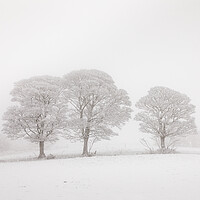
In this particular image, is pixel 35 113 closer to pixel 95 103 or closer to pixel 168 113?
pixel 95 103

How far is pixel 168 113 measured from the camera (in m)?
35.0

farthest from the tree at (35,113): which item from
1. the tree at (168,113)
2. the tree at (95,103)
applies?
the tree at (168,113)

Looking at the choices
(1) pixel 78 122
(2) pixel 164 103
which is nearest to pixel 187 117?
(2) pixel 164 103

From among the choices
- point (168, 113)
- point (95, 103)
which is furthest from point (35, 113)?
point (168, 113)

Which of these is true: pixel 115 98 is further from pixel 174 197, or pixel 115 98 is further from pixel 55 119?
pixel 174 197

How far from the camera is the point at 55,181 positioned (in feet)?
46.7

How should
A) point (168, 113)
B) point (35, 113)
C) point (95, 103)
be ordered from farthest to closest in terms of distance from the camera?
point (168, 113)
point (95, 103)
point (35, 113)

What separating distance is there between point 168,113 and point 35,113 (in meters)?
21.6

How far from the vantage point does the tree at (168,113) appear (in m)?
34.9

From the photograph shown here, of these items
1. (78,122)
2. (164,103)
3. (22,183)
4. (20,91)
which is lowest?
(22,183)

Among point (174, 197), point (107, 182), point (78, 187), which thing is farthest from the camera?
point (107, 182)

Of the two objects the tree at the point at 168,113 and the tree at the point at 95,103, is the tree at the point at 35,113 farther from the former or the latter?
the tree at the point at 168,113

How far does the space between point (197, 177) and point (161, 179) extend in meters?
2.61

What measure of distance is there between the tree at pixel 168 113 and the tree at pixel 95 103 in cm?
474
